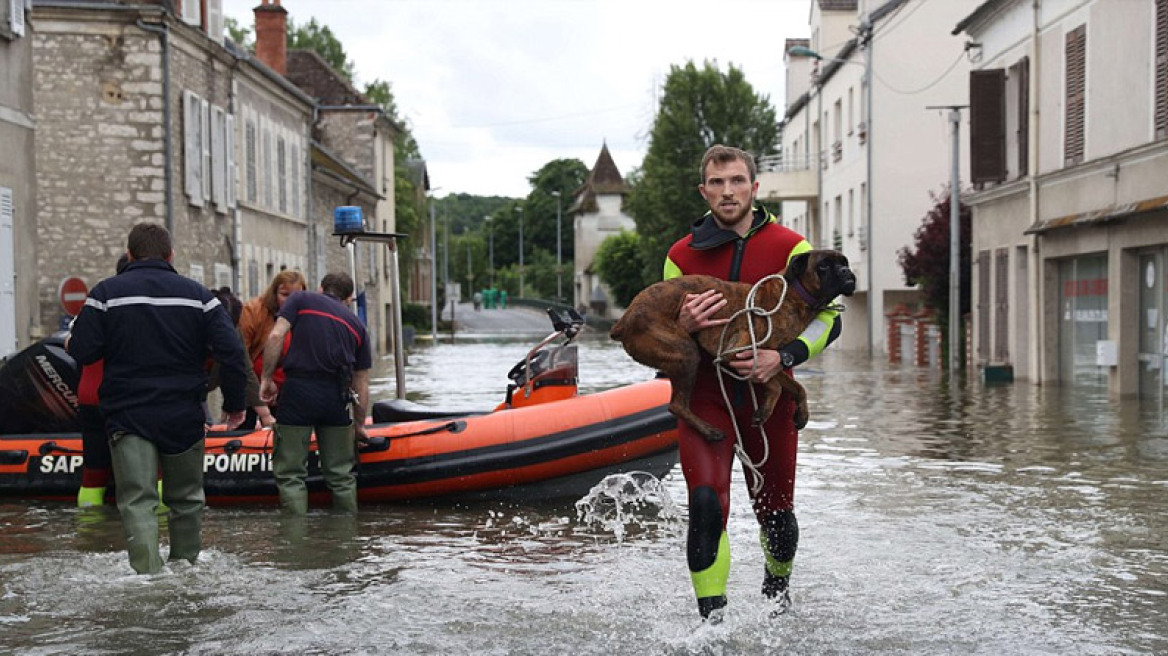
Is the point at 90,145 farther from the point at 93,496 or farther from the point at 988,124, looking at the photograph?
the point at 93,496

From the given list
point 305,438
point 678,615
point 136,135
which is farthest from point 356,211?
point 136,135

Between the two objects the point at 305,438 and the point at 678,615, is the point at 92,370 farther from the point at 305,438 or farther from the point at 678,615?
the point at 678,615

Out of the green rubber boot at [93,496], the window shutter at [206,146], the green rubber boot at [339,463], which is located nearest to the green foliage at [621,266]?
the window shutter at [206,146]

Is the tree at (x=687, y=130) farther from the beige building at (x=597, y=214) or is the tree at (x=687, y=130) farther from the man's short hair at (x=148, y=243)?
the man's short hair at (x=148, y=243)

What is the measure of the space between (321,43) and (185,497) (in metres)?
63.8

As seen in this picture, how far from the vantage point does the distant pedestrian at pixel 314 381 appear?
9.40 meters

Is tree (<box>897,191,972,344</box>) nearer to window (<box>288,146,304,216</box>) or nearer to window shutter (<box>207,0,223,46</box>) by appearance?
window (<box>288,146,304,216</box>)

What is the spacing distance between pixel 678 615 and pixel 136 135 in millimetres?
20295

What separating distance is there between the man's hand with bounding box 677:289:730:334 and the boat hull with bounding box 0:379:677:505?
4.37m

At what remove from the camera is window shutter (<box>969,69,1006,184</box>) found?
25969mm

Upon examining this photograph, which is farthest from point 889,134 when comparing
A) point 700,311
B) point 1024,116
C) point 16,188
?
point 700,311

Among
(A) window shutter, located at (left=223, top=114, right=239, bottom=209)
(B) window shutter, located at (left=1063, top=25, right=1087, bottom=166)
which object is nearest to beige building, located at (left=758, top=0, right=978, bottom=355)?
(B) window shutter, located at (left=1063, top=25, right=1087, bottom=166)

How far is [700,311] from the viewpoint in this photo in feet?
18.2

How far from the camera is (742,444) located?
580 centimetres
